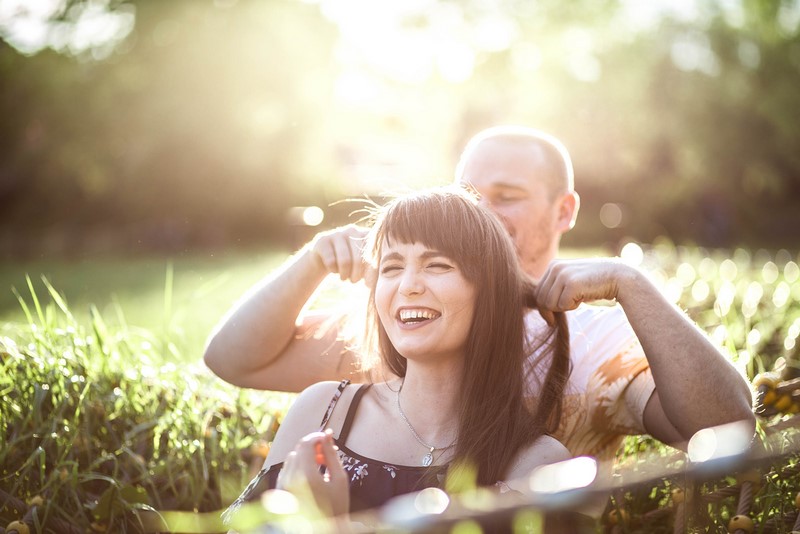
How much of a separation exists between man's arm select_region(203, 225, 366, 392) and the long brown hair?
39 cm

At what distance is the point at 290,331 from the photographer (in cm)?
346

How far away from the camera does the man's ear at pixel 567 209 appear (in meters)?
4.22

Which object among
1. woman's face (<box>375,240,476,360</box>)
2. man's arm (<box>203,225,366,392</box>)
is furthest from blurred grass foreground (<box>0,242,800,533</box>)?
woman's face (<box>375,240,476,360</box>)

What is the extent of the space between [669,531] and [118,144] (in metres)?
23.2

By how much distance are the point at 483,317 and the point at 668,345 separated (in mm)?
646

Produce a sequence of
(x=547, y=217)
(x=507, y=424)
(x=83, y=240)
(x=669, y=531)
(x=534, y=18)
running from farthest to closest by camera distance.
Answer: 1. (x=534, y=18)
2. (x=83, y=240)
3. (x=547, y=217)
4. (x=669, y=531)
5. (x=507, y=424)

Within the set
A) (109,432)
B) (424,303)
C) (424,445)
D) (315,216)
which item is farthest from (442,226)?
(315,216)

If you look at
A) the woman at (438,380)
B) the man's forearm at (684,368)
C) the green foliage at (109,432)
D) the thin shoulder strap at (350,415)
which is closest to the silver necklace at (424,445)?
the woman at (438,380)

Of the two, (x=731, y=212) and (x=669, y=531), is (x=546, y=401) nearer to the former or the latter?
(x=669, y=531)

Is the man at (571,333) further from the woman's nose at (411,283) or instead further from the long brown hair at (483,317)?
the woman's nose at (411,283)

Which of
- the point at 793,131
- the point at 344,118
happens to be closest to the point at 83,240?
the point at 344,118

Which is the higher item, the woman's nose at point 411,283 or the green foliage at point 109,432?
the woman's nose at point 411,283

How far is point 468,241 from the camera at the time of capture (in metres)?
2.70

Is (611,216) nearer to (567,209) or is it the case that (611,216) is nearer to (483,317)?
(567,209)
